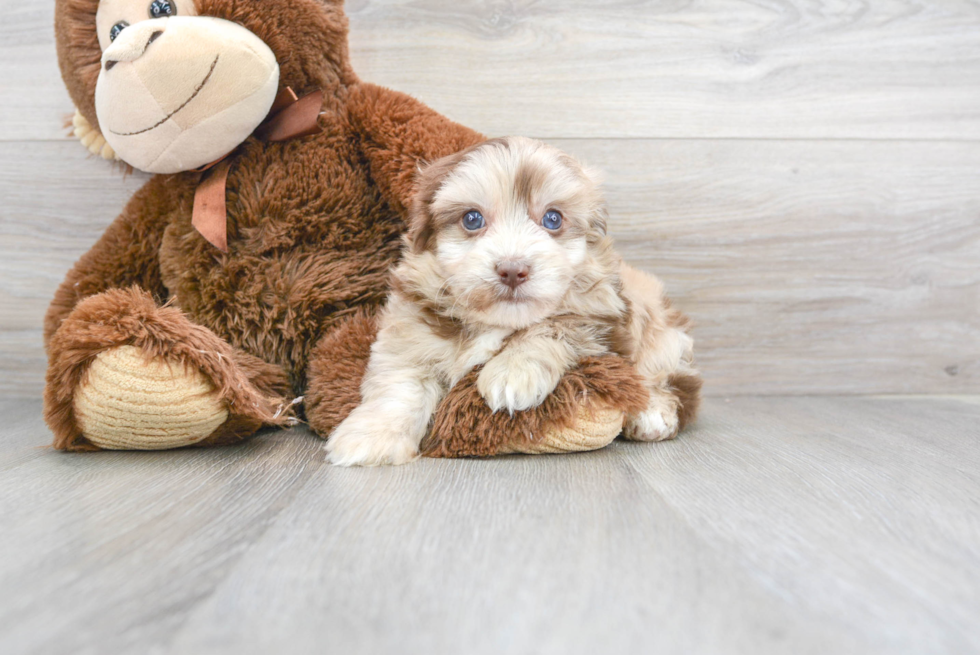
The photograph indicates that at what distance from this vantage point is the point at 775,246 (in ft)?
6.45

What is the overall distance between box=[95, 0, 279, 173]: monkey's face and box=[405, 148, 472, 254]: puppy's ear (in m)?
0.43

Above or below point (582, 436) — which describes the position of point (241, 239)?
above

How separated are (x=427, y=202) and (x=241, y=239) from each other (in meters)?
0.49

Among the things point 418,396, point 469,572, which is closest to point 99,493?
point 418,396

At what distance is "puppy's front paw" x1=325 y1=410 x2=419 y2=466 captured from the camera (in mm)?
1206

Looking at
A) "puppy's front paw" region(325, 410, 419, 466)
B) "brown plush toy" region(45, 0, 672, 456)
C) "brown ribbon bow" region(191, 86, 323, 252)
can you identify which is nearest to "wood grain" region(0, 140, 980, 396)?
"brown plush toy" region(45, 0, 672, 456)

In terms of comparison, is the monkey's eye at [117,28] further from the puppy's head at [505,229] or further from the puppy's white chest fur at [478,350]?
the puppy's white chest fur at [478,350]

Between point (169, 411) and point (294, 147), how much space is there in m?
0.67

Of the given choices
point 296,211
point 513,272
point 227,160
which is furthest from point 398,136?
point 513,272

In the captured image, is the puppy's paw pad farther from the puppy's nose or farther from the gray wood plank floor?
the puppy's nose

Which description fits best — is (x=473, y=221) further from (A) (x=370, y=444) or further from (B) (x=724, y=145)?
(B) (x=724, y=145)

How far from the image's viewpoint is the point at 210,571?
0.78 meters

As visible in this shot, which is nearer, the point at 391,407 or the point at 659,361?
the point at 391,407

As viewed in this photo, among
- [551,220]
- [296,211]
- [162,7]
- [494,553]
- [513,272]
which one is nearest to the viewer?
[494,553]
